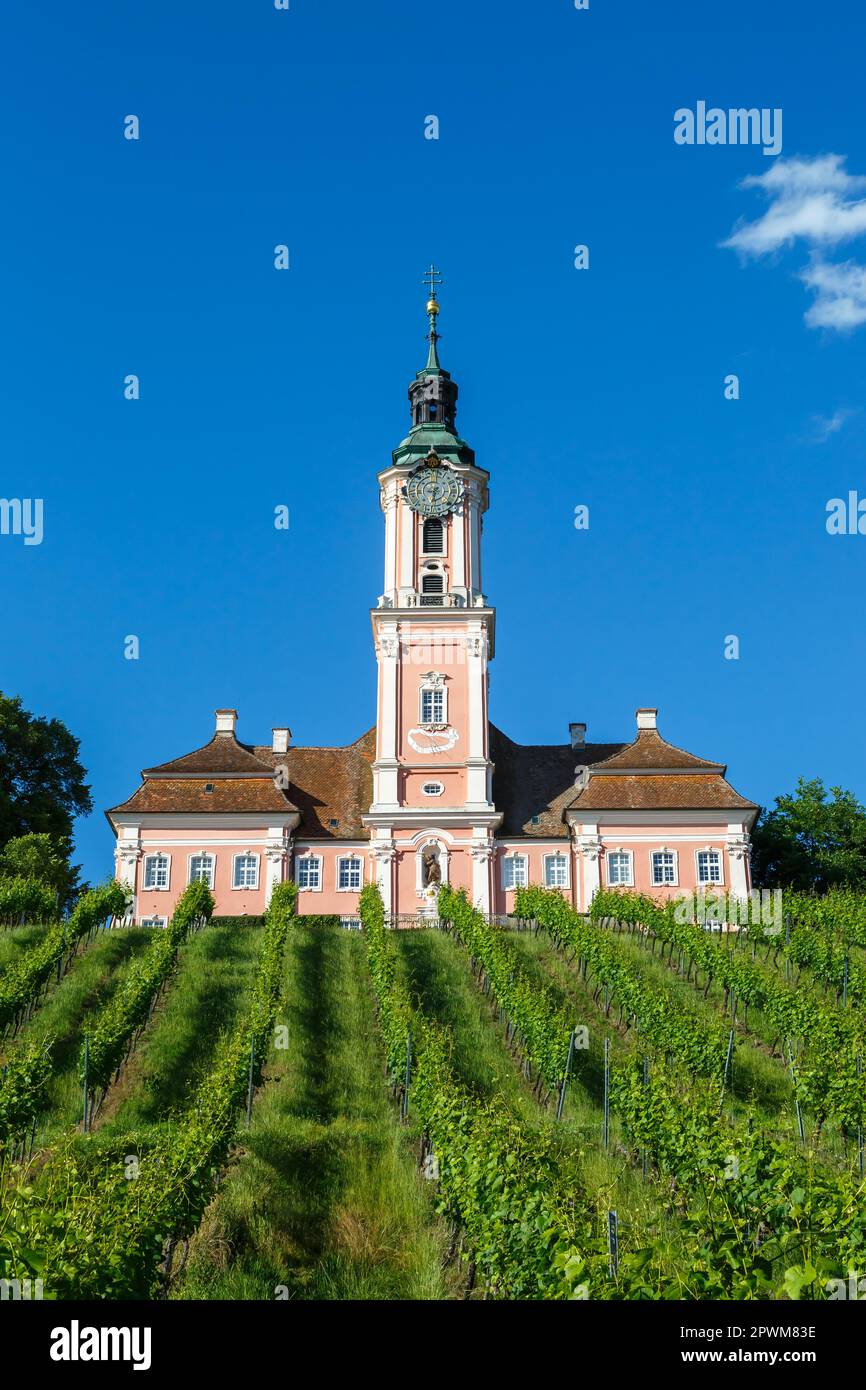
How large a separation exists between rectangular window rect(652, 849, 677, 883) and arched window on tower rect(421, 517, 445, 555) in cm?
→ 1387

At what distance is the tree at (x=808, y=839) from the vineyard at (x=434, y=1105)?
1127 centimetres

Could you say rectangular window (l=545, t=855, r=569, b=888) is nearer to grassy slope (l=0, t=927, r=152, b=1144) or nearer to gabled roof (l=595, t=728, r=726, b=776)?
gabled roof (l=595, t=728, r=726, b=776)

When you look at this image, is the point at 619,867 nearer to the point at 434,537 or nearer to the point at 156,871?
the point at 434,537

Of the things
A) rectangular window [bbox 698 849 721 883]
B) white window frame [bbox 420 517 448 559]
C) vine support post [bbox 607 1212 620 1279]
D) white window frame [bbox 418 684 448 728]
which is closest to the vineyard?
vine support post [bbox 607 1212 620 1279]

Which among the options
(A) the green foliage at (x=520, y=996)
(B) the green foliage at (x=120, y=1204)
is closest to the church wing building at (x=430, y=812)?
(A) the green foliage at (x=520, y=996)

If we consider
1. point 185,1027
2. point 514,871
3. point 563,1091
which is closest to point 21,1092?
point 185,1027

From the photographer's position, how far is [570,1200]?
1309 centimetres

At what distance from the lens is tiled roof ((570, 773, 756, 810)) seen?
45.0 m

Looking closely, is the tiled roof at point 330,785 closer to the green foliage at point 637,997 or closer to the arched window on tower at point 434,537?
the arched window on tower at point 434,537

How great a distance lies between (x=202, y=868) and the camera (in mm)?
45219

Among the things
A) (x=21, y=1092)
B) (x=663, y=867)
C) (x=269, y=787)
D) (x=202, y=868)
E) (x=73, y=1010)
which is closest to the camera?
(x=21, y=1092)

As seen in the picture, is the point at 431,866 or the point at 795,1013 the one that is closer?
the point at 795,1013

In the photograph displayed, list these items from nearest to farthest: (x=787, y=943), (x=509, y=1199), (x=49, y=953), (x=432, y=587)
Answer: (x=509, y=1199)
(x=49, y=953)
(x=787, y=943)
(x=432, y=587)

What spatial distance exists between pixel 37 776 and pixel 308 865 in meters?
13.4
